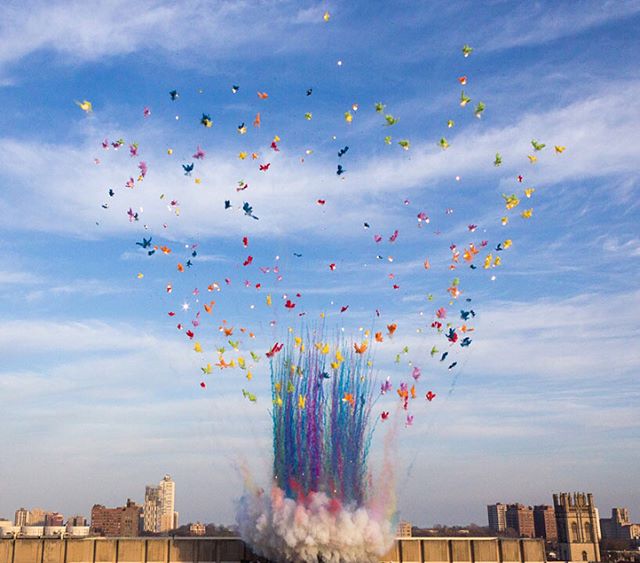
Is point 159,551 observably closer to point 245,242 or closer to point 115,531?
point 245,242

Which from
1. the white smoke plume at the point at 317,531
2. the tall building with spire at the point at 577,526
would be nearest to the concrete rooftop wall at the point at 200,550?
the white smoke plume at the point at 317,531

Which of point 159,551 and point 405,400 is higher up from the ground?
point 405,400

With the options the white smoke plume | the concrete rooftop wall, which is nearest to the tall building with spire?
the concrete rooftop wall

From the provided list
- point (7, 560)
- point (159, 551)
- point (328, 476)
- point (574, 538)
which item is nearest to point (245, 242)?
point (328, 476)

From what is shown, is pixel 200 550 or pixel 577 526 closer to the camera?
pixel 200 550

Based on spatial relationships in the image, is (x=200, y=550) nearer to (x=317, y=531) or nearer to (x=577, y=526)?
(x=317, y=531)

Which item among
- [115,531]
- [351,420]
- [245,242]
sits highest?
[245,242]

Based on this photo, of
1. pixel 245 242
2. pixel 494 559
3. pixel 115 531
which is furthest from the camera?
pixel 115 531

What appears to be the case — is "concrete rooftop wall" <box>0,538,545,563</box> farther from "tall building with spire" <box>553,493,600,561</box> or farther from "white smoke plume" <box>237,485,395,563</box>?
"tall building with spire" <box>553,493,600,561</box>

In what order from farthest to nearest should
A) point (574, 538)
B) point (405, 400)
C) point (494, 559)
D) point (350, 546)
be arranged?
point (574, 538)
point (494, 559)
point (350, 546)
point (405, 400)

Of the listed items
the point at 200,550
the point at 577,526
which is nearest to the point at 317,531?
the point at 200,550
